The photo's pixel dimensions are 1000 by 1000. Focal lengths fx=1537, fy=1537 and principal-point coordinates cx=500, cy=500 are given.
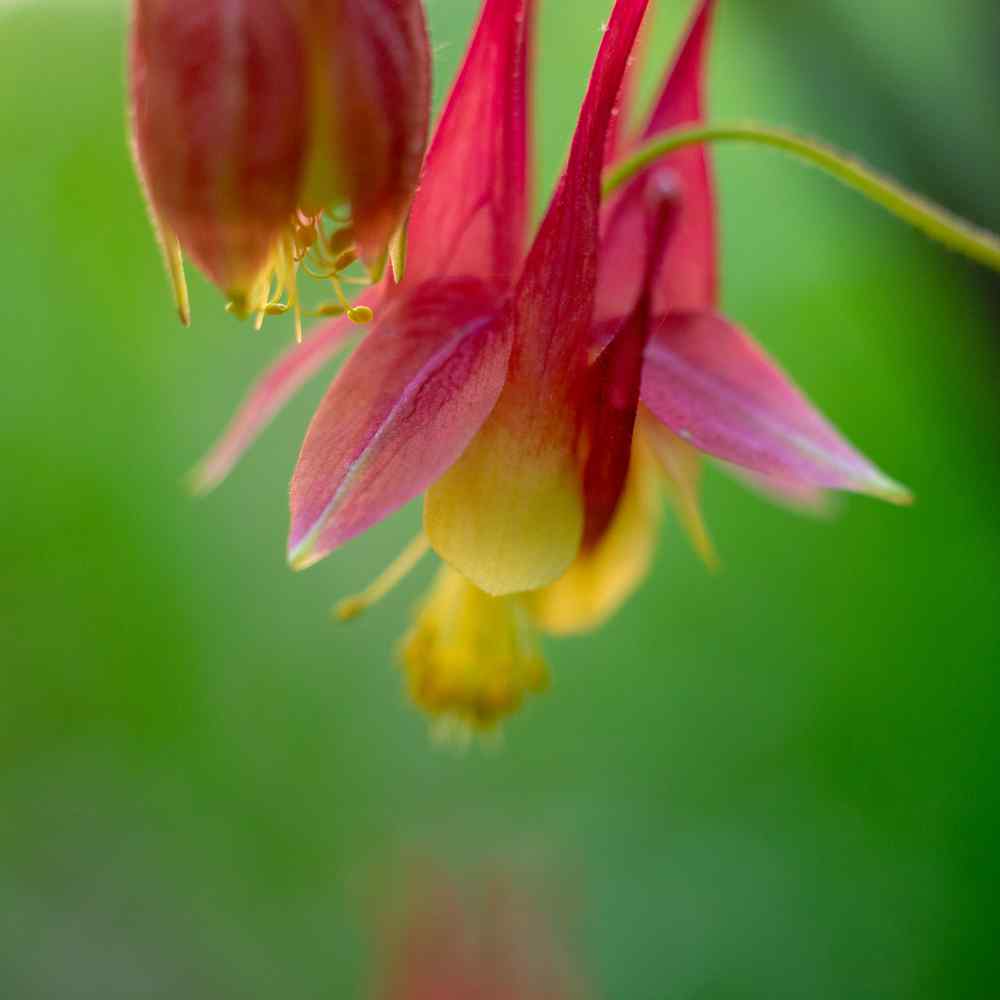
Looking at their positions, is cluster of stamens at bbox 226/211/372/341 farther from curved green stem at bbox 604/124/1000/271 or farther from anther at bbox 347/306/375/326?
curved green stem at bbox 604/124/1000/271

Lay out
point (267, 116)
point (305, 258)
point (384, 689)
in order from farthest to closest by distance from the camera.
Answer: point (384, 689) < point (305, 258) < point (267, 116)

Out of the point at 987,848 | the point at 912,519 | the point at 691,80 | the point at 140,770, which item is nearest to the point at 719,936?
the point at 987,848

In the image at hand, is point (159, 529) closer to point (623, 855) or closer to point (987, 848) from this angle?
point (623, 855)

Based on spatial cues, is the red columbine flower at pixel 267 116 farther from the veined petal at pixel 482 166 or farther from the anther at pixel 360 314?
the veined petal at pixel 482 166

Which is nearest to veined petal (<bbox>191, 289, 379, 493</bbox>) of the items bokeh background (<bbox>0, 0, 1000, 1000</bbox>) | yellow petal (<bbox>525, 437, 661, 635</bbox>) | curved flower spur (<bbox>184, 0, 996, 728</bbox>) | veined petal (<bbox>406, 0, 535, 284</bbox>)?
curved flower spur (<bbox>184, 0, 996, 728</bbox>)

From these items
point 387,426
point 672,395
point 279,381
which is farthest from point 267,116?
point 279,381

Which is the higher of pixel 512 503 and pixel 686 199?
pixel 686 199

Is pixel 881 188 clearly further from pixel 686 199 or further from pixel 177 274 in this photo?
pixel 177 274
